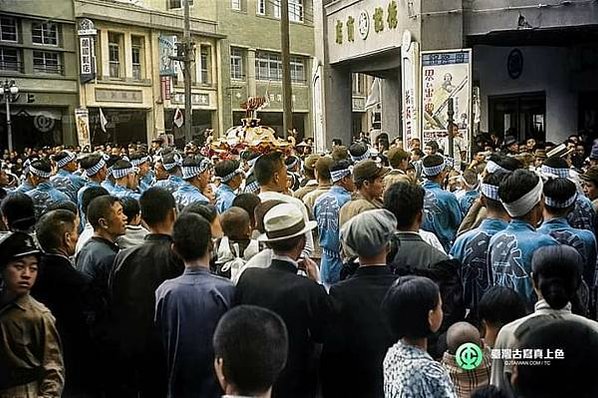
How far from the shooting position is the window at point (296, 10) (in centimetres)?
4400

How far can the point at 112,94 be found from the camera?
31844mm

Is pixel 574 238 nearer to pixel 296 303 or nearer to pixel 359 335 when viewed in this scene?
pixel 359 335

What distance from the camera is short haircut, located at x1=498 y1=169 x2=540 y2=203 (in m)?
4.33

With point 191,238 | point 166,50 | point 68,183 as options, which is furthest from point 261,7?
point 191,238

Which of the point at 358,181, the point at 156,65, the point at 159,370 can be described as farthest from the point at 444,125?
the point at 156,65

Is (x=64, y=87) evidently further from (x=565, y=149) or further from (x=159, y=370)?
(x=159, y=370)

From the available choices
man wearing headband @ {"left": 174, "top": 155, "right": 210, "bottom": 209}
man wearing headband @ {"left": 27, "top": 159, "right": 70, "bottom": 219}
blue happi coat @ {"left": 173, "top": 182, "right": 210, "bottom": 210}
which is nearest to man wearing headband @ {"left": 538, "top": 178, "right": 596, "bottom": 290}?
blue happi coat @ {"left": 173, "top": 182, "right": 210, "bottom": 210}

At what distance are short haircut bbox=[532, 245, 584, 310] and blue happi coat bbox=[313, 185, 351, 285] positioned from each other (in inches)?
127

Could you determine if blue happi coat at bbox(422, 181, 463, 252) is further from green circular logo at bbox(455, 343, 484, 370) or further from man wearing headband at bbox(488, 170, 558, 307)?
green circular logo at bbox(455, 343, 484, 370)

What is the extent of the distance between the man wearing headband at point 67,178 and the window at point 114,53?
73.2 feet

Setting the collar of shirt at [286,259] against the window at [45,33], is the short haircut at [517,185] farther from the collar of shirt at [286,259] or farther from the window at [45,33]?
the window at [45,33]

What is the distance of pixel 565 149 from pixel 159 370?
880 cm

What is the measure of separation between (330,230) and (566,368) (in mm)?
4255

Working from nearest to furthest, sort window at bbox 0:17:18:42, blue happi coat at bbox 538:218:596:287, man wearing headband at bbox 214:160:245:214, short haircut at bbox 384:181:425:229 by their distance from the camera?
short haircut at bbox 384:181:425:229
blue happi coat at bbox 538:218:596:287
man wearing headband at bbox 214:160:245:214
window at bbox 0:17:18:42
